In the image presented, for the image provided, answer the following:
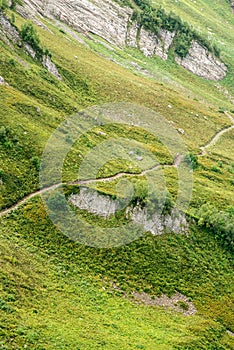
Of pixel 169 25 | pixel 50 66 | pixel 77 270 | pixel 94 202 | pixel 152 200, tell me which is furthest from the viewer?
pixel 169 25

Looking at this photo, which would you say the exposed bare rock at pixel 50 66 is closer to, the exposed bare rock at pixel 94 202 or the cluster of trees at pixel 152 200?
the cluster of trees at pixel 152 200

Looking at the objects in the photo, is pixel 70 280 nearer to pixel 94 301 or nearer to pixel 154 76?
pixel 94 301

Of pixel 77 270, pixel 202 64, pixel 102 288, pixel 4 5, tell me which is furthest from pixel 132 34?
pixel 102 288

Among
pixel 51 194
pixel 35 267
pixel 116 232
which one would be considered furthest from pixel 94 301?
pixel 51 194

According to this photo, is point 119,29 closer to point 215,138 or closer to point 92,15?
point 92,15

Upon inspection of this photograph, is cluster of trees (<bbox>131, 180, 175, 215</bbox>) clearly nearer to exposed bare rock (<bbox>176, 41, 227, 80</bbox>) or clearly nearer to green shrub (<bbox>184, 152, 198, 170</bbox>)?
green shrub (<bbox>184, 152, 198, 170</bbox>)

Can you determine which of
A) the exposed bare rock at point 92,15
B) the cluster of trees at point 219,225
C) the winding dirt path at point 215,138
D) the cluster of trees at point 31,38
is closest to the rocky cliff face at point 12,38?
the cluster of trees at point 31,38
